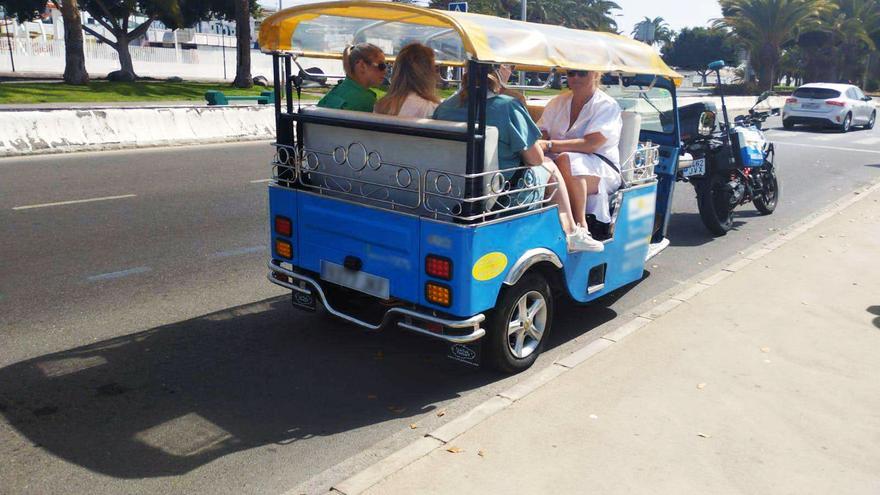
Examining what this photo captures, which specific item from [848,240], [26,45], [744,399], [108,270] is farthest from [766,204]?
[26,45]

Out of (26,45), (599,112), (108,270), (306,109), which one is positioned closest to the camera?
(306,109)

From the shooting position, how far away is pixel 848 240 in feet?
28.9

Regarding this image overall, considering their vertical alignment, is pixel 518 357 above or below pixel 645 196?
below

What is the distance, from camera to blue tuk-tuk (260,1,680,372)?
429 centimetres

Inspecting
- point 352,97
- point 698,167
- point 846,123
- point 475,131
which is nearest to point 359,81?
point 352,97

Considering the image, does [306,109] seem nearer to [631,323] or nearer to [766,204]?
[631,323]

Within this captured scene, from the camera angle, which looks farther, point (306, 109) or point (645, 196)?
point (645, 196)

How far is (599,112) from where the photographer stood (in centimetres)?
555

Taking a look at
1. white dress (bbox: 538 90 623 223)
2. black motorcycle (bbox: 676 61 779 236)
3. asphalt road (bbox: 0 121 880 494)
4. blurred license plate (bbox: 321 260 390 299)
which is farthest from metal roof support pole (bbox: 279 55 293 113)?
black motorcycle (bbox: 676 61 779 236)

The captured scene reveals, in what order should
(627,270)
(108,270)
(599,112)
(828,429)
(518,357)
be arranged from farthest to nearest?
(108,270) → (627,270) → (599,112) → (518,357) → (828,429)

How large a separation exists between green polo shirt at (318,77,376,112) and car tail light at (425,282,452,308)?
1.50 metres

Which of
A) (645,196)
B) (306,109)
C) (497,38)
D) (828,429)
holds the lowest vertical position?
(828,429)

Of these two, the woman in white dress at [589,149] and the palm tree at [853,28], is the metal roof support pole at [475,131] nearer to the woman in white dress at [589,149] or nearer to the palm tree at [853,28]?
the woman in white dress at [589,149]

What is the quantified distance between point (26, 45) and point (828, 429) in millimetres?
44161
